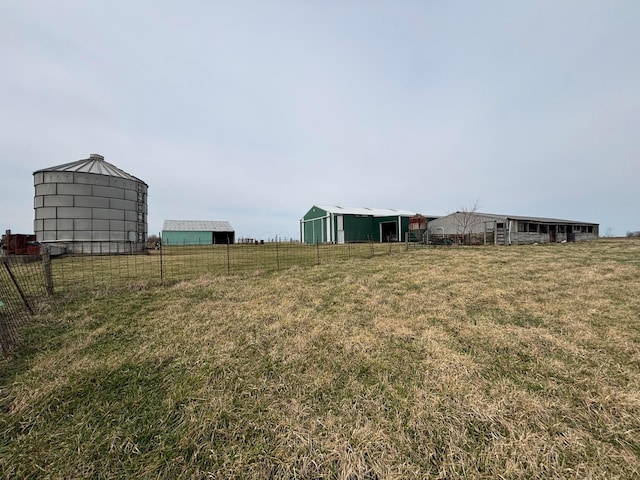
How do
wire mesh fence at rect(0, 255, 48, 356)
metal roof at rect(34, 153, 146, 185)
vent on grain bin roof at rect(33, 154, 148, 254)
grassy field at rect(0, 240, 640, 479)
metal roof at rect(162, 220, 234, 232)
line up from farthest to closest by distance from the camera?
metal roof at rect(162, 220, 234, 232), metal roof at rect(34, 153, 146, 185), vent on grain bin roof at rect(33, 154, 148, 254), wire mesh fence at rect(0, 255, 48, 356), grassy field at rect(0, 240, 640, 479)

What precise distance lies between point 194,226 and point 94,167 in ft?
65.7

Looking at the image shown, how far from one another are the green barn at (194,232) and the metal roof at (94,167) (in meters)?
16.0

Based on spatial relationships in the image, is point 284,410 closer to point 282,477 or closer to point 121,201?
point 282,477

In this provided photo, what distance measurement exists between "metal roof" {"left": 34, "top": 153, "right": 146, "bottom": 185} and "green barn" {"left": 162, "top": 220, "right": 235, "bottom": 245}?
16.0m

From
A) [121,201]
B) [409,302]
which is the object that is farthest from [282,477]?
[121,201]

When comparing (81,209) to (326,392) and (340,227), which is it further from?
(326,392)

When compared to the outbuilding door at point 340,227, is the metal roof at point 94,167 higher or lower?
higher

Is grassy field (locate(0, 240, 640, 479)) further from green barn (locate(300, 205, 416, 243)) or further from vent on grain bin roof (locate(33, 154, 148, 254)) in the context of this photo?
green barn (locate(300, 205, 416, 243))

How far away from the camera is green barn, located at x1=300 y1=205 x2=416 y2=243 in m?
28.9

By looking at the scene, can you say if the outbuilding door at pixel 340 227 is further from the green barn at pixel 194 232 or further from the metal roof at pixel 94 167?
the metal roof at pixel 94 167

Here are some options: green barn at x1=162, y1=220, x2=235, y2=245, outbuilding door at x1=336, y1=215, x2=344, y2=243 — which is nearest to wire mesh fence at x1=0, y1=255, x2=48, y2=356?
outbuilding door at x1=336, y1=215, x2=344, y2=243

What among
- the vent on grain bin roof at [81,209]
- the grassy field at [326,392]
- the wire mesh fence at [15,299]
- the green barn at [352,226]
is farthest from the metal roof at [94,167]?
the grassy field at [326,392]

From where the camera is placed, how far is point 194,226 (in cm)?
3903

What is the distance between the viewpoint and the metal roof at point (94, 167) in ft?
60.1
